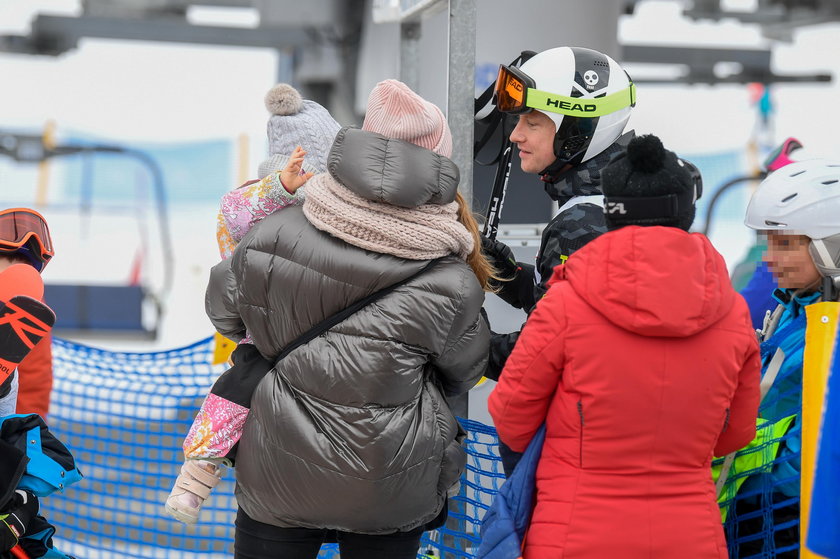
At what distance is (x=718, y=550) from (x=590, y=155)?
3.52 ft

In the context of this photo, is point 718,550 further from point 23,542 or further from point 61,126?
point 61,126

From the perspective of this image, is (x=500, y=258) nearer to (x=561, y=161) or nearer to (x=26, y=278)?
(x=561, y=161)

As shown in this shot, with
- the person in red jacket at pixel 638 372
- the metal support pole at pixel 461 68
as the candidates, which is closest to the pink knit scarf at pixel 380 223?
the person in red jacket at pixel 638 372

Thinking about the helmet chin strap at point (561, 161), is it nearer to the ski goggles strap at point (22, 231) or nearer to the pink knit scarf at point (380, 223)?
the pink knit scarf at point (380, 223)

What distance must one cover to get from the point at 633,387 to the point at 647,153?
468mm

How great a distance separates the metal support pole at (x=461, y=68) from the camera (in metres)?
2.60

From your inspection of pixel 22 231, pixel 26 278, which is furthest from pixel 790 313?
pixel 22 231

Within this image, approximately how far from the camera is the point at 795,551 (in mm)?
2162

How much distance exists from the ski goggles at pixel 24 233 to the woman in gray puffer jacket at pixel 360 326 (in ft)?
2.70

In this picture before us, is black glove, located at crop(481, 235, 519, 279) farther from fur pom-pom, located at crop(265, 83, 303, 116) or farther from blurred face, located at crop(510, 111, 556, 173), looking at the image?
fur pom-pom, located at crop(265, 83, 303, 116)

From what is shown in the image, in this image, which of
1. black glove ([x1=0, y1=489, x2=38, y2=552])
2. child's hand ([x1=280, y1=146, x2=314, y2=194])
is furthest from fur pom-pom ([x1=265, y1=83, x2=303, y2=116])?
black glove ([x1=0, y1=489, x2=38, y2=552])

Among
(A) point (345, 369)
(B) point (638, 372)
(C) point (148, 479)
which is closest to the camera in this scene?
(B) point (638, 372)

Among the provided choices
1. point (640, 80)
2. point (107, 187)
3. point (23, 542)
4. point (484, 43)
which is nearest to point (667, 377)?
point (23, 542)

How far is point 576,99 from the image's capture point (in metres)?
2.39
